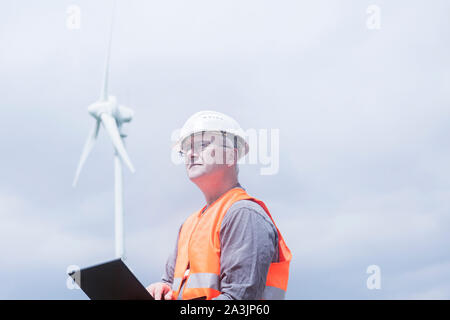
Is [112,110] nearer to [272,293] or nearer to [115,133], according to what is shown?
[115,133]

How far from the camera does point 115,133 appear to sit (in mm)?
25797

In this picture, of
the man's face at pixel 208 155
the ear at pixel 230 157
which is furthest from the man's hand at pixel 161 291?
the ear at pixel 230 157

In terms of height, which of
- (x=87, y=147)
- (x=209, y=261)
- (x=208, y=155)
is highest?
(x=87, y=147)

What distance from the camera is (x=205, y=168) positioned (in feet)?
18.6

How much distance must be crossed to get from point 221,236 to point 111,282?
1.05 meters

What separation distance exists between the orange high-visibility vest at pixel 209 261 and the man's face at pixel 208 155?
311mm

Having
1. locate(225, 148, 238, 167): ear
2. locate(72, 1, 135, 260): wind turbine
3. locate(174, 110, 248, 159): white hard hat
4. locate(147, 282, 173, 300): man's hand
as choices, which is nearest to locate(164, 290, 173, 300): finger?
locate(147, 282, 173, 300): man's hand

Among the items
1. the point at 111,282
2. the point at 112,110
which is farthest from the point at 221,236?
the point at 112,110

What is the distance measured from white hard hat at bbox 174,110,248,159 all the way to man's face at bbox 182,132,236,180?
7cm
